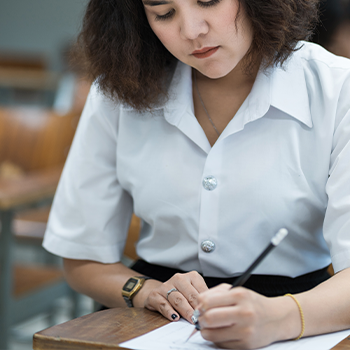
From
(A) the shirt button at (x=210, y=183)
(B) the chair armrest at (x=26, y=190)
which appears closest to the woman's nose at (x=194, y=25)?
(A) the shirt button at (x=210, y=183)

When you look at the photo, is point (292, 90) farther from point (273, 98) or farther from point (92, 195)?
point (92, 195)

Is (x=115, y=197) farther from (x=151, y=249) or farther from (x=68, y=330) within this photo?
(x=68, y=330)

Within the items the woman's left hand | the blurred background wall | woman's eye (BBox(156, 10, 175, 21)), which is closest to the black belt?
the woman's left hand

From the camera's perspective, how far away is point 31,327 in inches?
117

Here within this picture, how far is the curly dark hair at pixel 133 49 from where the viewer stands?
3.66 ft

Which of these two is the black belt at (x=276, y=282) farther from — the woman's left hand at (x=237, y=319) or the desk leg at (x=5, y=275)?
the desk leg at (x=5, y=275)

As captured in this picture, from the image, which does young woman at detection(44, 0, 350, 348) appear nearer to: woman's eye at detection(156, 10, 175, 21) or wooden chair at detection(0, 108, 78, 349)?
woman's eye at detection(156, 10, 175, 21)

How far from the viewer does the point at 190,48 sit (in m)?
1.06

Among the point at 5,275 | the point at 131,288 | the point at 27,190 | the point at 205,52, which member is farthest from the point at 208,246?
the point at 5,275

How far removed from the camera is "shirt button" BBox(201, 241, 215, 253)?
112 centimetres

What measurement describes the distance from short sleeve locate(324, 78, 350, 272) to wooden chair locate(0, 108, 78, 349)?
1.29 m

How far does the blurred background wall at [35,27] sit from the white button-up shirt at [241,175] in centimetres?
841

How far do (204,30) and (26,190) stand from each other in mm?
1256

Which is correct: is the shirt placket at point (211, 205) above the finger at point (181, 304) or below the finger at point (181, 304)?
above
